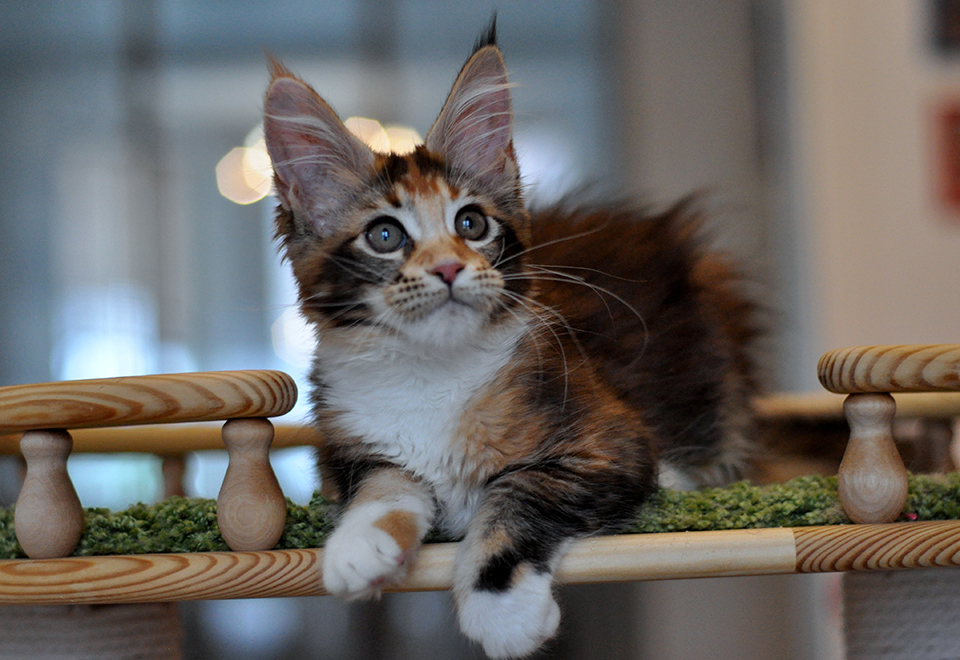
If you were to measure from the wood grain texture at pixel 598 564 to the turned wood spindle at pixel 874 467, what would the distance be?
22 millimetres

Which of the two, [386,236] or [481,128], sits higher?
[481,128]

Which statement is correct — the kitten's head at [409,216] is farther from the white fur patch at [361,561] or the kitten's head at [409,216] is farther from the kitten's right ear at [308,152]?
the white fur patch at [361,561]

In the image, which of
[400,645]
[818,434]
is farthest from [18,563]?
[818,434]

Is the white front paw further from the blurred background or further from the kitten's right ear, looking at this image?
the blurred background

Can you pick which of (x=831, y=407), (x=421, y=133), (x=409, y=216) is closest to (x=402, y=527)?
(x=409, y=216)

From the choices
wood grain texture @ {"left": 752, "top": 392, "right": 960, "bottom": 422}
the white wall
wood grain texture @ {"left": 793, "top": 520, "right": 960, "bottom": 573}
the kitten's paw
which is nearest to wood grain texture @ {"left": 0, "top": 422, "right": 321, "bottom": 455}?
wood grain texture @ {"left": 752, "top": 392, "right": 960, "bottom": 422}

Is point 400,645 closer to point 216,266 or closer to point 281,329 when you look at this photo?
point 281,329

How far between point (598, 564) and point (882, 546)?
13.4 inches

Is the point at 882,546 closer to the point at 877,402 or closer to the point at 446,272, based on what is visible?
the point at 877,402

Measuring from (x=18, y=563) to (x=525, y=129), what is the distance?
10.0ft

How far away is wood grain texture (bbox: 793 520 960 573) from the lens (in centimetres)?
101

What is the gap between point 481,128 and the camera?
1.29 meters

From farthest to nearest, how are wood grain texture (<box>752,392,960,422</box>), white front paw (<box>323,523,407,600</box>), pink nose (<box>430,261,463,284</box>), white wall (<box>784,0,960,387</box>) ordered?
white wall (<box>784,0,960,387</box>) → wood grain texture (<box>752,392,960,422</box>) → pink nose (<box>430,261,463,284</box>) → white front paw (<box>323,523,407,600</box>)

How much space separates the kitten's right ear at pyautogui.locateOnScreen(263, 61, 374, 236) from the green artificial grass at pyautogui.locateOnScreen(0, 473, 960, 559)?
0.43 metres
